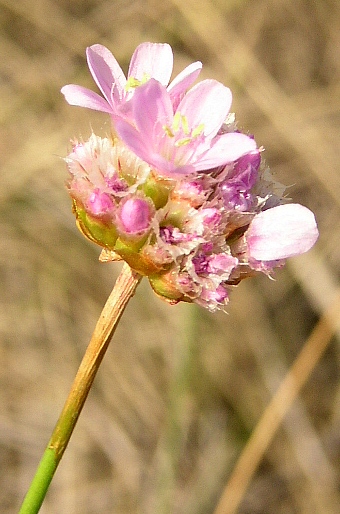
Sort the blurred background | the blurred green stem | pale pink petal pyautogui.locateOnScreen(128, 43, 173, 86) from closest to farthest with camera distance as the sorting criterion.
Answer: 1. pale pink petal pyautogui.locateOnScreen(128, 43, 173, 86)
2. the blurred green stem
3. the blurred background

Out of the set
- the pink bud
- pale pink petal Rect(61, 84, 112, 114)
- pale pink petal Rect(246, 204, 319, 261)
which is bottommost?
the pink bud

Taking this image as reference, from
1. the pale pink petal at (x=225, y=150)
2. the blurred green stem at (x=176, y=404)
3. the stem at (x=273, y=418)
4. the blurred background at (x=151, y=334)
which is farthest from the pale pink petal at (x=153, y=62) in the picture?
the blurred background at (x=151, y=334)

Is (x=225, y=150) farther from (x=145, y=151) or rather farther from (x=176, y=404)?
(x=176, y=404)

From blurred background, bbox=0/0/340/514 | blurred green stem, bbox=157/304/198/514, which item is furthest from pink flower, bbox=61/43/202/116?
blurred background, bbox=0/0/340/514

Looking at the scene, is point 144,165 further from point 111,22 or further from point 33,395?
point 111,22

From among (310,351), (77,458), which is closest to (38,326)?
(77,458)

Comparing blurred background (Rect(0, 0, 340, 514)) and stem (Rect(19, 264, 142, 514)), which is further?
blurred background (Rect(0, 0, 340, 514))

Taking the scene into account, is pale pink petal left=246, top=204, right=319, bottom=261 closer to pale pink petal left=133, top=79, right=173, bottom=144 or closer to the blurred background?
pale pink petal left=133, top=79, right=173, bottom=144

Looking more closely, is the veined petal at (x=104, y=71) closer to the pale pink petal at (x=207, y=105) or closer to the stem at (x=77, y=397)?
the pale pink petal at (x=207, y=105)
